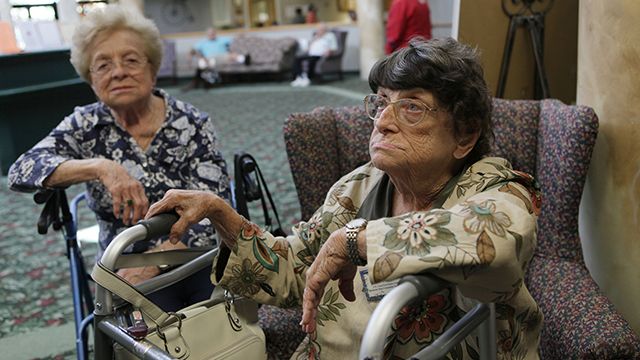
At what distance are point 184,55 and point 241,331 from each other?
13.8 m

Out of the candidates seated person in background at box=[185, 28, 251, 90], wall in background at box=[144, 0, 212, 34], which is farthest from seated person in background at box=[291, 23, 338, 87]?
wall in background at box=[144, 0, 212, 34]

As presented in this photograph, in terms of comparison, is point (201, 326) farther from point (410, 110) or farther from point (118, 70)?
point (118, 70)

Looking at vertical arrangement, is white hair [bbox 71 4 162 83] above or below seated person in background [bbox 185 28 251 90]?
above

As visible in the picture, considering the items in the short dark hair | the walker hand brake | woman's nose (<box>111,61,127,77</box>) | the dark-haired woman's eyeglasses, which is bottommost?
the walker hand brake

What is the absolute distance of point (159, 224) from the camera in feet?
4.23

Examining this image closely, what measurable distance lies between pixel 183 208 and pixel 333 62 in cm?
1107

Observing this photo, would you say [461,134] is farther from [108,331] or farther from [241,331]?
[108,331]

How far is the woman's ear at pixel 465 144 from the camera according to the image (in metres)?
1.31

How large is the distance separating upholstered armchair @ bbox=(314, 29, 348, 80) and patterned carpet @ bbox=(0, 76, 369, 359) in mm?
3652

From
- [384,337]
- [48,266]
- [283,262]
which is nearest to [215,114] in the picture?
[48,266]

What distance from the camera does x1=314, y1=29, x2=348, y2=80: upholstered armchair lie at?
1184 cm

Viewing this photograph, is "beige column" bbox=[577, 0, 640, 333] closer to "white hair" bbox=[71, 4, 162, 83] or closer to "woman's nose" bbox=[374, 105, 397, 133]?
"woman's nose" bbox=[374, 105, 397, 133]

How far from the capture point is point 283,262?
4.67 feet

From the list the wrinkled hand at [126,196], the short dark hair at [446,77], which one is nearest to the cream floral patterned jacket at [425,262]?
the short dark hair at [446,77]
